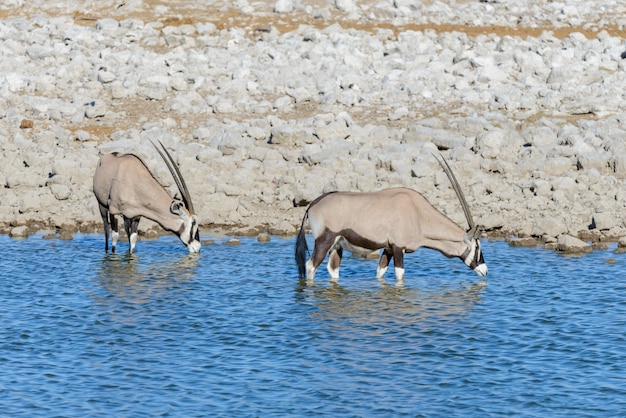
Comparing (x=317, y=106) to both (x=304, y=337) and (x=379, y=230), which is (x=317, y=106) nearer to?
(x=379, y=230)

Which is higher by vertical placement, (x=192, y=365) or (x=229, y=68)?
(x=229, y=68)

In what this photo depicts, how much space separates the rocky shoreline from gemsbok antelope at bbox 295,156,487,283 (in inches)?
172

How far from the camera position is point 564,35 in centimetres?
3881

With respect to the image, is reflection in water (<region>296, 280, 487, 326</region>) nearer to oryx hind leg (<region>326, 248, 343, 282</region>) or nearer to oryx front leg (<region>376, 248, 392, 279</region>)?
oryx hind leg (<region>326, 248, 343, 282</region>)

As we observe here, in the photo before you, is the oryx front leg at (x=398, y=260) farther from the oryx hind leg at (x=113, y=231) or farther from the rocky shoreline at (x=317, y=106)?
the oryx hind leg at (x=113, y=231)

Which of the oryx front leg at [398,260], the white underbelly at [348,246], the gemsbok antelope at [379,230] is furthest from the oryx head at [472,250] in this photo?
the white underbelly at [348,246]

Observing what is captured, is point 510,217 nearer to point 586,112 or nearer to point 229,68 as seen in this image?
point 586,112

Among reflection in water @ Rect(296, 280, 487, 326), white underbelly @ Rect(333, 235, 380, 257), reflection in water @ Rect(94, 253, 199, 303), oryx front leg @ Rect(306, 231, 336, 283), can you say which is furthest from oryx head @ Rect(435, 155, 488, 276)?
reflection in water @ Rect(94, 253, 199, 303)

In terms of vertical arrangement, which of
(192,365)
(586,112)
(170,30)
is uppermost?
(170,30)

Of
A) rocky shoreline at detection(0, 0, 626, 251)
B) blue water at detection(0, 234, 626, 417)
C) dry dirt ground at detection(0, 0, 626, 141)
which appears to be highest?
dry dirt ground at detection(0, 0, 626, 141)

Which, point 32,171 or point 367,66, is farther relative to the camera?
point 367,66

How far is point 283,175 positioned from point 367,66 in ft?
32.1

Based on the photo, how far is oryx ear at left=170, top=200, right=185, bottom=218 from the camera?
19688mm

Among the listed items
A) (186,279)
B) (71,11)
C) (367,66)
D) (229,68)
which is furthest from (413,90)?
(71,11)
